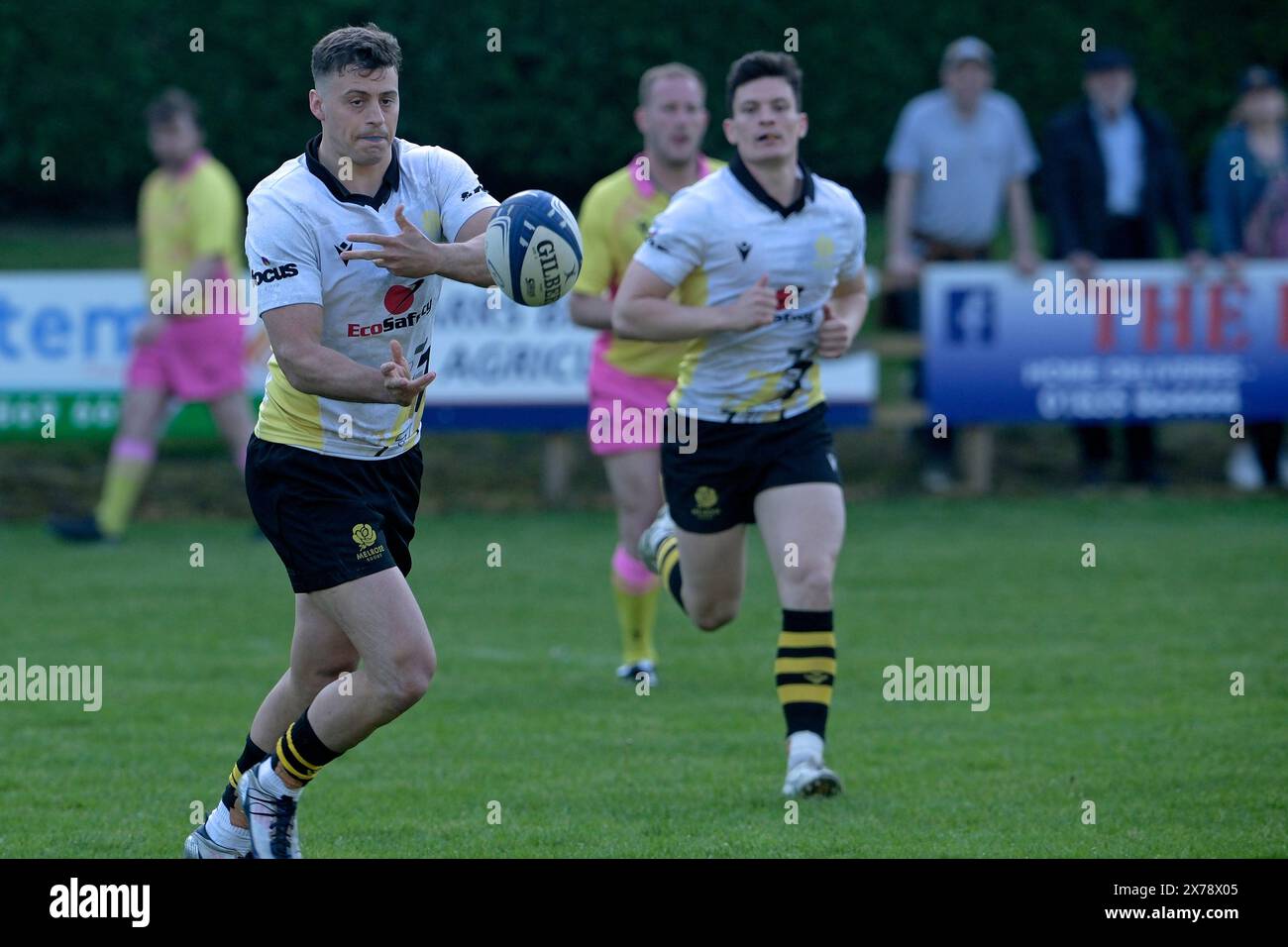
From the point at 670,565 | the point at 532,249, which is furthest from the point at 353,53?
the point at 670,565

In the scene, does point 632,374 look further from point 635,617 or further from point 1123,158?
point 1123,158

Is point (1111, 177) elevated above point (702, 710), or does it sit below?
above

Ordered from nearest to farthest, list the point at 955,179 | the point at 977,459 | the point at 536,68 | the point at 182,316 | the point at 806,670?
the point at 806,670, the point at 182,316, the point at 955,179, the point at 977,459, the point at 536,68

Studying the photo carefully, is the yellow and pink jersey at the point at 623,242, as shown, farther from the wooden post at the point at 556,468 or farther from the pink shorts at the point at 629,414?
the wooden post at the point at 556,468

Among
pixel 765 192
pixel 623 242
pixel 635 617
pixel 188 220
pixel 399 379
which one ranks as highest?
pixel 188 220

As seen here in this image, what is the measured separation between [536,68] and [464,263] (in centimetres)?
1492

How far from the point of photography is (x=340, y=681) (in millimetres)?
6008

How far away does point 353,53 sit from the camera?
573 centimetres

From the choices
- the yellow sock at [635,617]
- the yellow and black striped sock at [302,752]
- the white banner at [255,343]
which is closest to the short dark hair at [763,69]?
the yellow sock at [635,617]

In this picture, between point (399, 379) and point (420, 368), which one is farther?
point (420, 368)

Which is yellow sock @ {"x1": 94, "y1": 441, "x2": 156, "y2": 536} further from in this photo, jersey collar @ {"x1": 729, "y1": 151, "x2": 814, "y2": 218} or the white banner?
jersey collar @ {"x1": 729, "y1": 151, "x2": 814, "y2": 218}

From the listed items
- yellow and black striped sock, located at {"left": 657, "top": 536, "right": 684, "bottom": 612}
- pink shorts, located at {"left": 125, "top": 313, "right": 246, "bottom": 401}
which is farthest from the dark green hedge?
yellow and black striped sock, located at {"left": 657, "top": 536, "right": 684, "bottom": 612}
